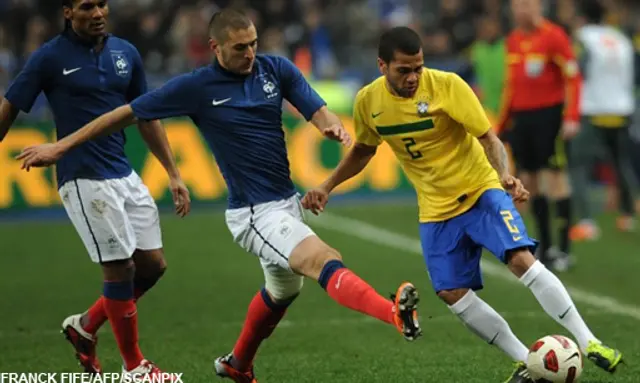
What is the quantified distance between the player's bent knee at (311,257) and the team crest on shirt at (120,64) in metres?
1.77

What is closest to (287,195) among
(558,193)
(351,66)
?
(558,193)

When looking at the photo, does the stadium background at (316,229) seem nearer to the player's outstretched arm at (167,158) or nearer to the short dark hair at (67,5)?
the player's outstretched arm at (167,158)

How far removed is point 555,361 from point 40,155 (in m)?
2.96

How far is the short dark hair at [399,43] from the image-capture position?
6.92 m

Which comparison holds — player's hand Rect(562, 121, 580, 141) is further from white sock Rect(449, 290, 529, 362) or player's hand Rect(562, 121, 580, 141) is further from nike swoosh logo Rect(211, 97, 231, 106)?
nike swoosh logo Rect(211, 97, 231, 106)

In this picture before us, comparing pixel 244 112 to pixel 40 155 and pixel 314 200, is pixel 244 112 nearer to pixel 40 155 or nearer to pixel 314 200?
pixel 314 200

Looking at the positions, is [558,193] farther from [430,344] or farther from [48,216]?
[48,216]

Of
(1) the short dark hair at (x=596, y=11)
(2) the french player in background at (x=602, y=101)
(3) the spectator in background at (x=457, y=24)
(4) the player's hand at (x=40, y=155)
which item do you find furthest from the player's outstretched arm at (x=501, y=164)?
(3) the spectator in background at (x=457, y=24)

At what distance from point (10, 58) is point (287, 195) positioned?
12629mm

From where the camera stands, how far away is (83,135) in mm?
7027

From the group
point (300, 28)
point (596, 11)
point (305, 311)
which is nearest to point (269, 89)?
point (305, 311)

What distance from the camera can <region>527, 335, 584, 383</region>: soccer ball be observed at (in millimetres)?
6641

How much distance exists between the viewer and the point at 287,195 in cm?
732

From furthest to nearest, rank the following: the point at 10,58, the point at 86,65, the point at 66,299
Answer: the point at 10,58
the point at 66,299
the point at 86,65
